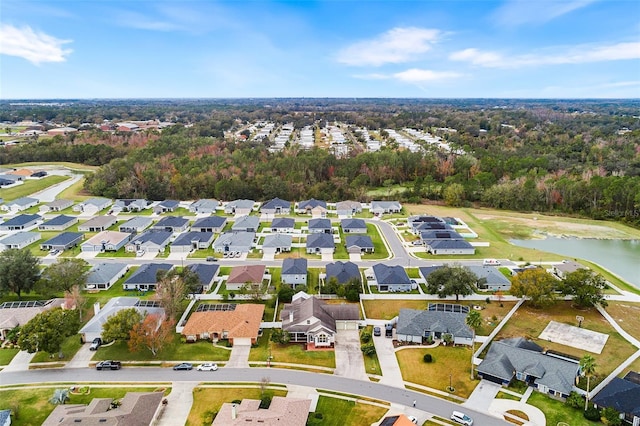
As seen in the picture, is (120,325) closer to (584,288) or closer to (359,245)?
(359,245)

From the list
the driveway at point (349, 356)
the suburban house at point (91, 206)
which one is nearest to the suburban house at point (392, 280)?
the driveway at point (349, 356)

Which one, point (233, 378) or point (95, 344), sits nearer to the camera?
point (233, 378)

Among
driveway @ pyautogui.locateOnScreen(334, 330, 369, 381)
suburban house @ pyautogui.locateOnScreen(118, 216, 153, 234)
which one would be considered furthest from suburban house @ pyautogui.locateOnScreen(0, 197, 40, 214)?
driveway @ pyautogui.locateOnScreen(334, 330, 369, 381)

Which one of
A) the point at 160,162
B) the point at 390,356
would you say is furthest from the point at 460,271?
the point at 160,162

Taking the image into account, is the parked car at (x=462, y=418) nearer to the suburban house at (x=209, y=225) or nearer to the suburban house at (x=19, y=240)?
the suburban house at (x=209, y=225)

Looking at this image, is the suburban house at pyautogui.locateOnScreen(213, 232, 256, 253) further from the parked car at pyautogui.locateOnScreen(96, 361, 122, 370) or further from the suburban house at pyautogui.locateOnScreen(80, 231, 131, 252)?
the parked car at pyautogui.locateOnScreen(96, 361, 122, 370)

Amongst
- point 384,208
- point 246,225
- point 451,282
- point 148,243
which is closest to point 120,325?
point 148,243
